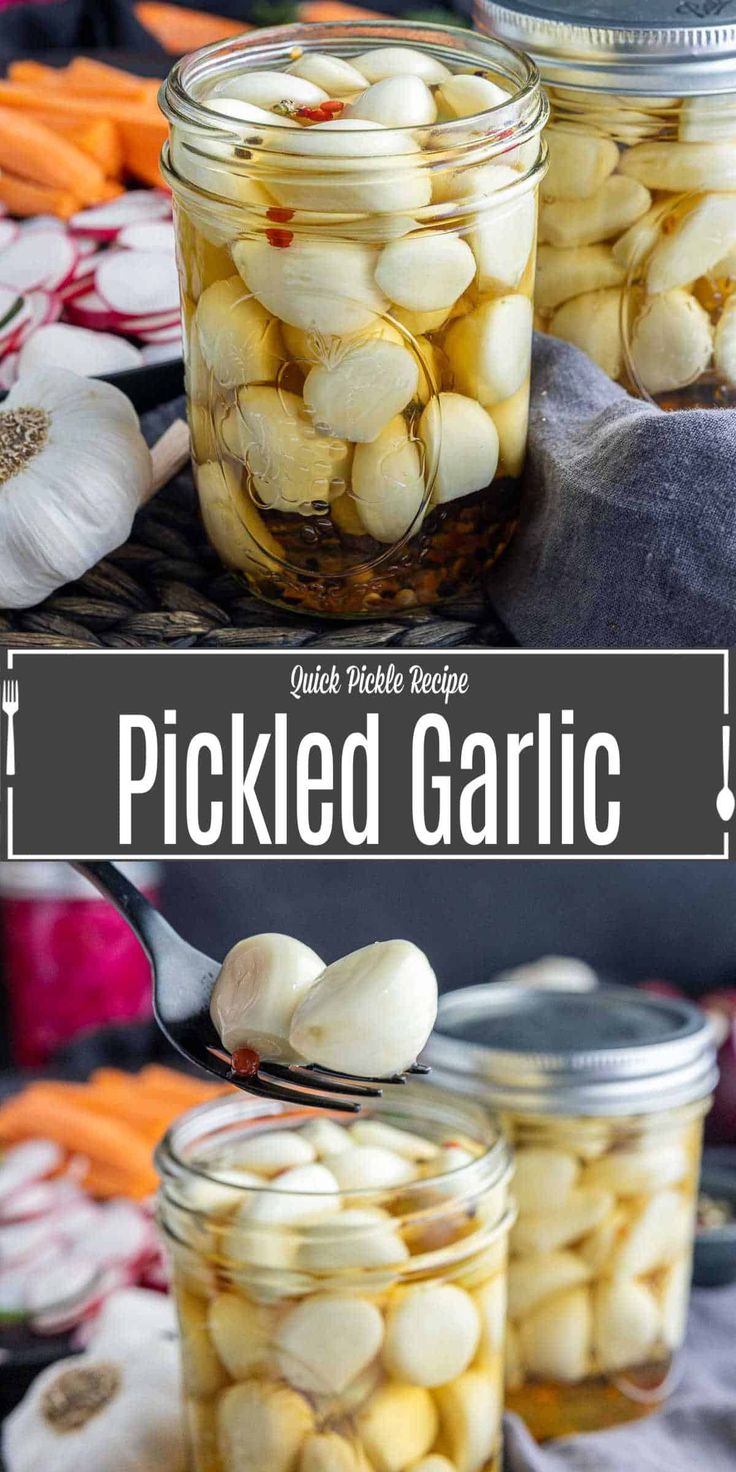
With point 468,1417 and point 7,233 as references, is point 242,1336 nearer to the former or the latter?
point 468,1417

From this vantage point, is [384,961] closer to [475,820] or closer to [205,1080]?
[475,820]

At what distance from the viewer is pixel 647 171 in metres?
0.51

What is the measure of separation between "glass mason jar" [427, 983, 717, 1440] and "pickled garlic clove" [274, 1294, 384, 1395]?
15 centimetres

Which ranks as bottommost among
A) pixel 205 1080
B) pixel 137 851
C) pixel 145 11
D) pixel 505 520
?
pixel 205 1080

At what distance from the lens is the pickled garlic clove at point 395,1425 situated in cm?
58

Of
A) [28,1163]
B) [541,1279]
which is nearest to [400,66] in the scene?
[541,1279]

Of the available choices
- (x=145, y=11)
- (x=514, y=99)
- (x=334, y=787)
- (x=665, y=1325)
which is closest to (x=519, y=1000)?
(x=665, y=1325)

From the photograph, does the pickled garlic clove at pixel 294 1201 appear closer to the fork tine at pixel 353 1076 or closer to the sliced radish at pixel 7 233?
the fork tine at pixel 353 1076

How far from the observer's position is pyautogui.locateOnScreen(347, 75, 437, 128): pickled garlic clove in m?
0.46

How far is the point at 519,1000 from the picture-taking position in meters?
0.82

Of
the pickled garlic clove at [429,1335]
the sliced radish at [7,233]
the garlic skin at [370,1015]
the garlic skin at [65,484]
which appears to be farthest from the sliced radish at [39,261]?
the pickled garlic clove at [429,1335]

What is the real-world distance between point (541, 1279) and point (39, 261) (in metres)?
0.51

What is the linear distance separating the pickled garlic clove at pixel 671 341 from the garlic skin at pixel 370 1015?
0.71ft

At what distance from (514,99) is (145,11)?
74cm
